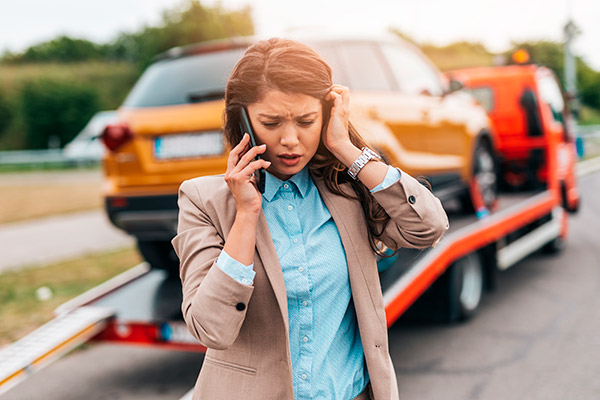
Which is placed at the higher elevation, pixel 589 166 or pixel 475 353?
pixel 475 353

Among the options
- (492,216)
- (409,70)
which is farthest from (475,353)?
(409,70)

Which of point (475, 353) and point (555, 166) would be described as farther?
point (555, 166)

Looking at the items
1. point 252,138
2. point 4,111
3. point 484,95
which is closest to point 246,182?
point 252,138

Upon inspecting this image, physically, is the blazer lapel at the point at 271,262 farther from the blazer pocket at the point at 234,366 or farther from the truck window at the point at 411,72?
the truck window at the point at 411,72

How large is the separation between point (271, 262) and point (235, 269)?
0.15 metres

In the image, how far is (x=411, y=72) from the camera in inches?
223

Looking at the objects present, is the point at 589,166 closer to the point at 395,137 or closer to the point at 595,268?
the point at 595,268

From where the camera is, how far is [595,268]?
280 inches

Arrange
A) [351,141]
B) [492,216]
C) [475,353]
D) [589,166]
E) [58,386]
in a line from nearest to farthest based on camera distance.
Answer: [351,141], [58,386], [475,353], [492,216], [589,166]

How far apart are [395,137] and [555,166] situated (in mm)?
3255

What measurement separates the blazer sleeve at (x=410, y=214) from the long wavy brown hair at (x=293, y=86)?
46 mm

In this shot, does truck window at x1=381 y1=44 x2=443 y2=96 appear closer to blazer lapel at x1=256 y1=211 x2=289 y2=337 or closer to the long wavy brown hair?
the long wavy brown hair

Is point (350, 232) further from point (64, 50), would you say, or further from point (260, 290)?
point (64, 50)

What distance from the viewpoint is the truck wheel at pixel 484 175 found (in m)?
5.95
